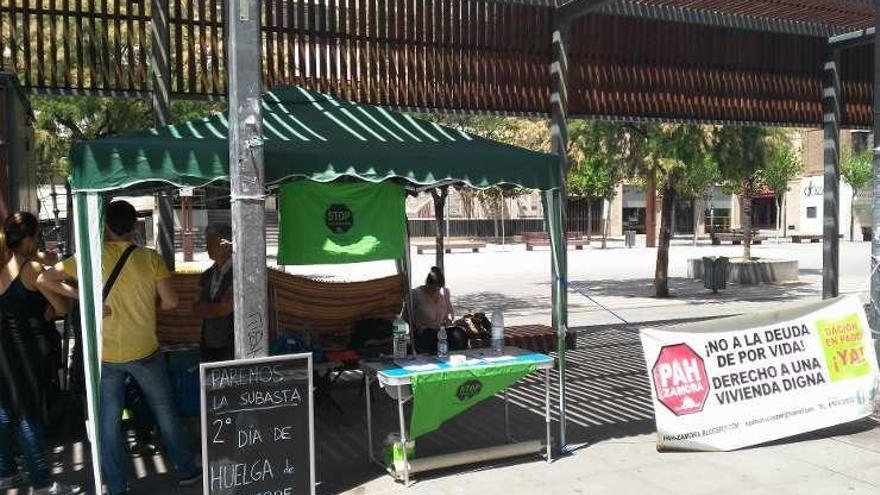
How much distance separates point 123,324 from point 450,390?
2.25 meters

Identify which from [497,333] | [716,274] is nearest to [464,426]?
[497,333]

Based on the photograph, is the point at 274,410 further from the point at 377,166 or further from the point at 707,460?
the point at 707,460

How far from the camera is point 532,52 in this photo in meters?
10.3

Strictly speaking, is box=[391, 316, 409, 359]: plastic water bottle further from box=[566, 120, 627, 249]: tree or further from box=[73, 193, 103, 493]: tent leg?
box=[566, 120, 627, 249]: tree

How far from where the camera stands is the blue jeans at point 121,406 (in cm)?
506

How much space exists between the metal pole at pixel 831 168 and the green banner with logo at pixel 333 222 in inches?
314

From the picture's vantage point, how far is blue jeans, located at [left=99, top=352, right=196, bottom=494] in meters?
5.06

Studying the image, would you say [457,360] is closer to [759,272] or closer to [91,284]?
[91,284]

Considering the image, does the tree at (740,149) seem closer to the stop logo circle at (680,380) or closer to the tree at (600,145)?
the tree at (600,145)

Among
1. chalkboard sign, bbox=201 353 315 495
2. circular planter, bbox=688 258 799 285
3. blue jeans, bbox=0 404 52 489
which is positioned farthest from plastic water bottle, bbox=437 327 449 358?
circular planter, bbox=688 258 799 285

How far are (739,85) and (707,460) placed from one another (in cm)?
740

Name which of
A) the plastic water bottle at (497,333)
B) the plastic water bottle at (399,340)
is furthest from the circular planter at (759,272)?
the plastic water bottle at (399,340)

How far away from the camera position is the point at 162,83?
8.09 meters

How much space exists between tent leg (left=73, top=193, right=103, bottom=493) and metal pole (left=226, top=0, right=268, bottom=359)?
0.93 m
